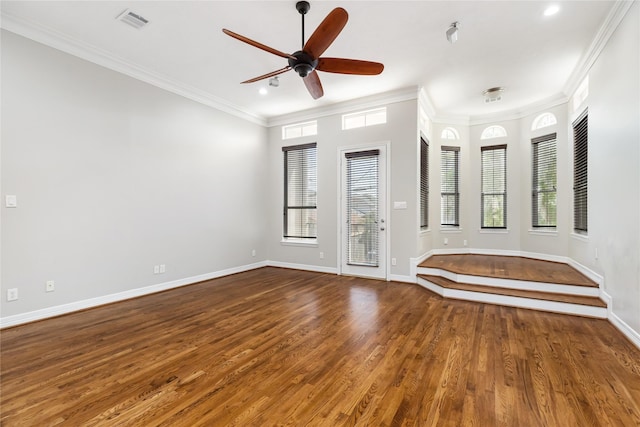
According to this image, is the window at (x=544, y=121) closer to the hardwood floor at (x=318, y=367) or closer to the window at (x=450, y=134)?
the window at (x=450, y=134)

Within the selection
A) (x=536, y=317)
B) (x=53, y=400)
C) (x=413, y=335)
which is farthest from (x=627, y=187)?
(x=53, y=400)

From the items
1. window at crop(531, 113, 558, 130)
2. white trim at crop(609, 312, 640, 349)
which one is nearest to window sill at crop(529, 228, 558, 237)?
window at crop(531, 113, 558, 130)

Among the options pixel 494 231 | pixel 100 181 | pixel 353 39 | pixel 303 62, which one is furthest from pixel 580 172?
pixel 100 181

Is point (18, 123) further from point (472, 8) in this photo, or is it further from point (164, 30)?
point (472, 8)

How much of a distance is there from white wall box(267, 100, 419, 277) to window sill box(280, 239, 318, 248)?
5 cm

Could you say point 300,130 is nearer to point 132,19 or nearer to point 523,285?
point 132,19

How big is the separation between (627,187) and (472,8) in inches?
91.2

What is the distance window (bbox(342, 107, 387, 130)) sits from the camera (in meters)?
5.28

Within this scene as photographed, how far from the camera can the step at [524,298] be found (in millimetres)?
3416

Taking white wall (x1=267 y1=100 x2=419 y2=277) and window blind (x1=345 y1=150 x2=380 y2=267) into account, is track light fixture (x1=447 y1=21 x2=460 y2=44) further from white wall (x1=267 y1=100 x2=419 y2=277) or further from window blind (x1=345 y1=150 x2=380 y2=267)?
window blind (x1=345 y1=150 x2=380 y2=267)

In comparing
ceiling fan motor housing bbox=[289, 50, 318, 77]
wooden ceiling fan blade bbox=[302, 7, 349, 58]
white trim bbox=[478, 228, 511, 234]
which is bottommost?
white trim bbox=[478, 228, 511, 234]

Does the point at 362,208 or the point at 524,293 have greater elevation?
the point at 362,208

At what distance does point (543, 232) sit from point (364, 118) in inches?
164

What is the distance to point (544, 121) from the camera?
225 inches
